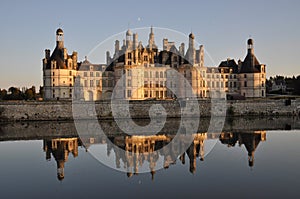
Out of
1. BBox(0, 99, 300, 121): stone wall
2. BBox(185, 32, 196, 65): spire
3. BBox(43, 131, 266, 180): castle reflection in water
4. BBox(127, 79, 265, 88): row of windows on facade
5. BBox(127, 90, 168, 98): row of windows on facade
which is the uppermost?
BBox(185, 32, 196, 65): spire

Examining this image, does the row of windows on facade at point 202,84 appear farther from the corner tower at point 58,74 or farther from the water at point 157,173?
the water at point 157,173

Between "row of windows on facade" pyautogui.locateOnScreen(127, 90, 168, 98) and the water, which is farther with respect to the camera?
"row of windows on facade" pyautogui.locateOnScreen(127, 90, 168, 98)

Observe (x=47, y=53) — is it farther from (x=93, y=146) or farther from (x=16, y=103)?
(x=93, y=146)

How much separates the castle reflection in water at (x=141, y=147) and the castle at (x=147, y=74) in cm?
1975

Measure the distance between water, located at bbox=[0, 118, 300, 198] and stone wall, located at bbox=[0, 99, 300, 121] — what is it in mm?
10628

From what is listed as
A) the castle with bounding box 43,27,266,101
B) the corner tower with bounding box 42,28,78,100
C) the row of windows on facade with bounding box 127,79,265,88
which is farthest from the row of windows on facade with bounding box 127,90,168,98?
the corner tower with bounding box 42,28,78,100

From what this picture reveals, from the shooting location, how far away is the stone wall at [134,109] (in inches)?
1026

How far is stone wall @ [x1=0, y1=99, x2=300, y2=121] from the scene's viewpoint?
85.5ft

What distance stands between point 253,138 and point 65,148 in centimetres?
861

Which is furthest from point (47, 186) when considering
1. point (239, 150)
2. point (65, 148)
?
point (239, 150)

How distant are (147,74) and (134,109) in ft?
40.2

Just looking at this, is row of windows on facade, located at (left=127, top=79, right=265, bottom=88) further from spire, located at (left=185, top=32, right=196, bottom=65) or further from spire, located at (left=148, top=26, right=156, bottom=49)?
spire, located at (left=148, top=26, right=156, bottom=49)

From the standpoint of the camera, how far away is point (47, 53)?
126ft

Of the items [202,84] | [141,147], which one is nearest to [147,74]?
[202,84]
